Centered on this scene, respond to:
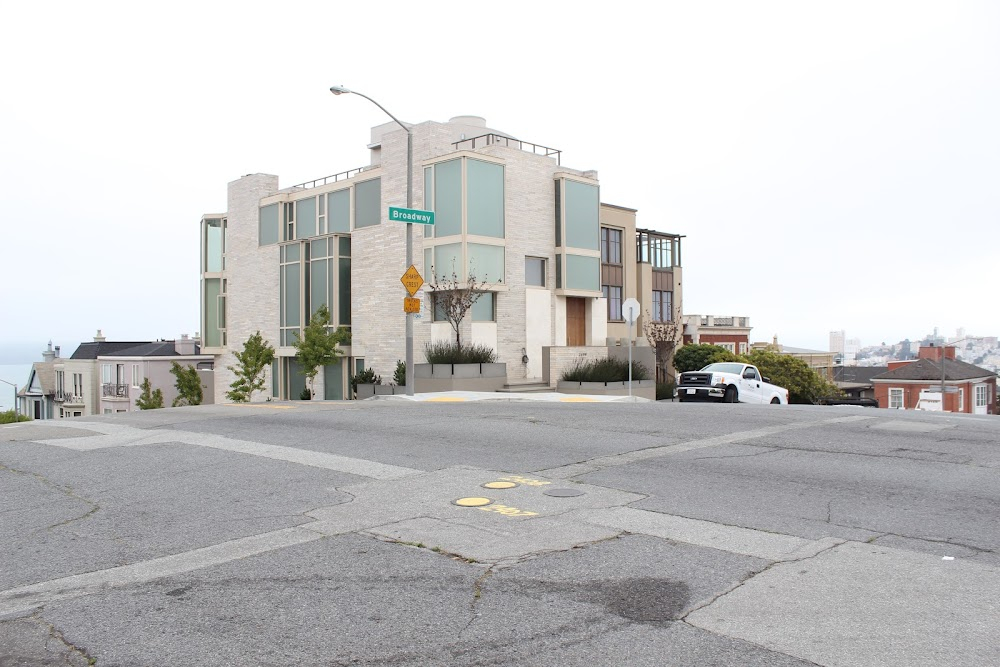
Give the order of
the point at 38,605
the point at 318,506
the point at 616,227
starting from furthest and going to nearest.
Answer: the point at 616,227, the point at 318,506, the point at 38,605

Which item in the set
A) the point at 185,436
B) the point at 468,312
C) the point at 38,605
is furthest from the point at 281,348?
the point at 38,605

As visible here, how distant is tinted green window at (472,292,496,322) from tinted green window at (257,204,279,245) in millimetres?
13823

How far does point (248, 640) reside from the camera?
4832mm

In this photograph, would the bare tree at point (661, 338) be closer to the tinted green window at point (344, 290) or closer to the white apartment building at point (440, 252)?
the white apartment building at point (440, 252)

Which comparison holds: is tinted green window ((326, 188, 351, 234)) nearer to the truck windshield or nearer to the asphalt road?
the truck windshield

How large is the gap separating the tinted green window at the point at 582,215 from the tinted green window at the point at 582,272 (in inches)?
22.3

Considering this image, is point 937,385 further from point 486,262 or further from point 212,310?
point 212,310

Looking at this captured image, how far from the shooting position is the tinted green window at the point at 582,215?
34.8 metres

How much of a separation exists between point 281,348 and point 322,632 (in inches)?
1372

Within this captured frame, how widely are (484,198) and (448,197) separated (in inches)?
55.2

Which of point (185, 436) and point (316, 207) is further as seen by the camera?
point (316, 207)

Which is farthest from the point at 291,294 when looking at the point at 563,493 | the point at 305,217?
the point at 563,493

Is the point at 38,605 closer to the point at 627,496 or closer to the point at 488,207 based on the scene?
the point at 627,496

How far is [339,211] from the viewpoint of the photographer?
37062mm
